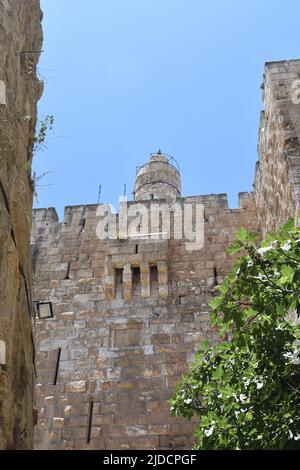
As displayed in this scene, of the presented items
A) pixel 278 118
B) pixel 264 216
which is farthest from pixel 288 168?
pixel 264 216

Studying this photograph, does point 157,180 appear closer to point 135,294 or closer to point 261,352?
point 135,294

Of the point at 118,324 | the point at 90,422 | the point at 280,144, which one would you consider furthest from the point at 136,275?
the point at 280,144

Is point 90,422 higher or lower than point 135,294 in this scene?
lower

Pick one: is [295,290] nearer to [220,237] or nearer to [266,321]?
[266,321]

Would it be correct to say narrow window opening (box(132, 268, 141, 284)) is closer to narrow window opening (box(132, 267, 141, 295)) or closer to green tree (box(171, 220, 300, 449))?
narrow window opening (box(132, 267, 141, 295))

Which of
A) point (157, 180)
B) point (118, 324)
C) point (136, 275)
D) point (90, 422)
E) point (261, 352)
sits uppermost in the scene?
point (157, 180)

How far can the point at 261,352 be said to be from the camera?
4.34 metres

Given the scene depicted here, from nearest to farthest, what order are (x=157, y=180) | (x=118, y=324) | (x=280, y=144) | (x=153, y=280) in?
(x=280, y=144) < (x=118, y=324) < (x=153, y=280) < (x=157, y=180)

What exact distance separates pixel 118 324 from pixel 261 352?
194 inches

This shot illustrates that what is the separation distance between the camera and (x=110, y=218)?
34.6 feet

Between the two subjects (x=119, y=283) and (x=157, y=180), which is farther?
(x=157, y=180)

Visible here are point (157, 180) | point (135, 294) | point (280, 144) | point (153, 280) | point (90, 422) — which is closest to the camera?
point (280, 144)

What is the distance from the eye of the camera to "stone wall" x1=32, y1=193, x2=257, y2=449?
809cm

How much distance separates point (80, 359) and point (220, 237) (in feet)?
10.3
